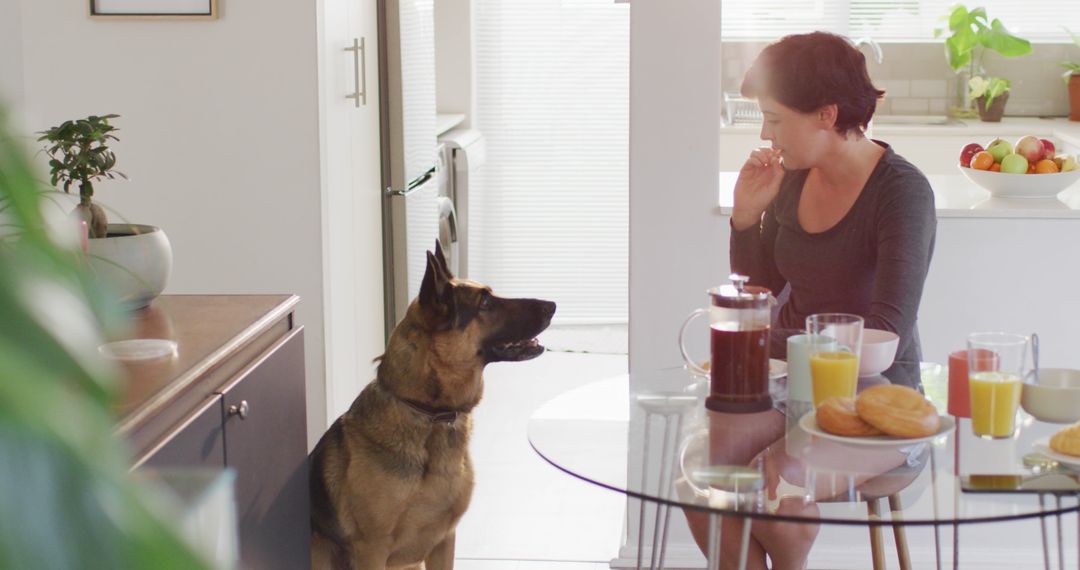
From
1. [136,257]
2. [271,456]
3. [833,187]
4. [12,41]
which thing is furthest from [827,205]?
[12,41]

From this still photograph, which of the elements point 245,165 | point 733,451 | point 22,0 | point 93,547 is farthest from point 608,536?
point 93,547

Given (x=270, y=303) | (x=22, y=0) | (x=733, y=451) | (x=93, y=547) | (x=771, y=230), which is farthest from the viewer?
(x=22, y=0)

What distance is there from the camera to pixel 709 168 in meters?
2.83

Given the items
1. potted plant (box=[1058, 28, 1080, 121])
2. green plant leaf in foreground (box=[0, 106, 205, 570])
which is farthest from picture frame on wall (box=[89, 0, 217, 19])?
potted plant (box=[1058, 28, 1080, 121])

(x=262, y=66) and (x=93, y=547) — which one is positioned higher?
(x=262, y=66)

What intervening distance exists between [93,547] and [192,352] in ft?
5.35

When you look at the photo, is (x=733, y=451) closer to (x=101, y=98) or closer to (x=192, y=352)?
(x=192, y=352)

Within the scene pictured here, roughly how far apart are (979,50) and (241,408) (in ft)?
15.0

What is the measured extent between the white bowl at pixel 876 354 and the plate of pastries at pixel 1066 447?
0.36 metres

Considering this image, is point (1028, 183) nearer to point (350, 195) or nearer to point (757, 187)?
point (757, 187)

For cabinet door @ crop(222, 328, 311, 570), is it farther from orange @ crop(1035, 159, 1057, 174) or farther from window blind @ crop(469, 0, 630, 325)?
window blind @ crop(469, 0, 630, 325)

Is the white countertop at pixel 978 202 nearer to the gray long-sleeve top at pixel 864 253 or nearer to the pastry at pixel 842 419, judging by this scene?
the gray long-sleeve top at pixel 864 253

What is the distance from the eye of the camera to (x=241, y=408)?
70.5 inches

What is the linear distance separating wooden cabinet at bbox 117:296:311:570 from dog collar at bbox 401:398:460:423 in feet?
0.70
